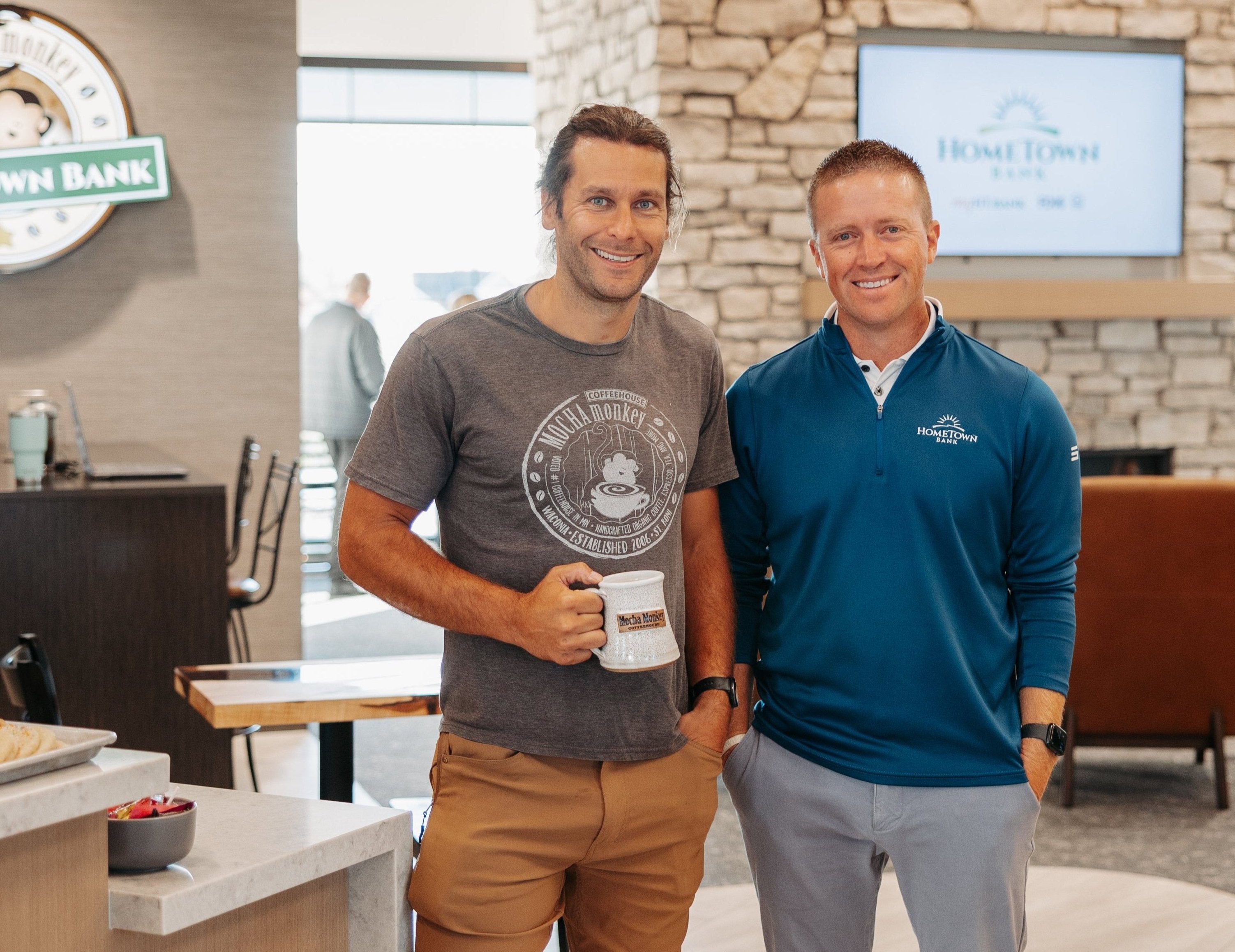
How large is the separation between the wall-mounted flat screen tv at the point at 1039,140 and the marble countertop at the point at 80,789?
5.27 metres

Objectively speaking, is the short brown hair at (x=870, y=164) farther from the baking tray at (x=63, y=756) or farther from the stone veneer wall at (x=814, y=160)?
the stone veneer wall at (x=814, y=160)

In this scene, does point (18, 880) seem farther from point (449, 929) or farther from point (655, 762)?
point (655, 762)

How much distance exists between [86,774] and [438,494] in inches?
23.4

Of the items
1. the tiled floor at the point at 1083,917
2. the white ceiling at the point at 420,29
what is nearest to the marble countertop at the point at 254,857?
the tiled floor at the point at 1083,917

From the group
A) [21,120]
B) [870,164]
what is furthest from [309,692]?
[21,120]

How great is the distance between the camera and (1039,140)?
19.9 ft

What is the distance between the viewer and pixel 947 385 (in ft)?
5.56

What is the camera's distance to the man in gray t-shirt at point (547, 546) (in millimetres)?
1558

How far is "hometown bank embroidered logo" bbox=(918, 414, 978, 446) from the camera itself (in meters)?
1.66

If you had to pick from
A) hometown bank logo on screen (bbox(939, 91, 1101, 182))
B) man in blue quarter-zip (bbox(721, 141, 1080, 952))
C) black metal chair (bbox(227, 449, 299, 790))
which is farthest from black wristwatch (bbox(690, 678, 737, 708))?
hometown bank logo on screen (bbox(939, 91, 1101, 182))

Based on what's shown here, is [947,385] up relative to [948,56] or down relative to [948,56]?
down

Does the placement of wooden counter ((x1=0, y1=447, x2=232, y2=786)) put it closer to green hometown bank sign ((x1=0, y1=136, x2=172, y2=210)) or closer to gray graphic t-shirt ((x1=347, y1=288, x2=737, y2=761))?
green hometown bank sign ((x1=0, y1=136, x2=172, y2=210))

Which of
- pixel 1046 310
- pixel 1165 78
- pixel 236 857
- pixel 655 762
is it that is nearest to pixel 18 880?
pixel 236 857

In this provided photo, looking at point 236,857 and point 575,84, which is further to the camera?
point 575,84
